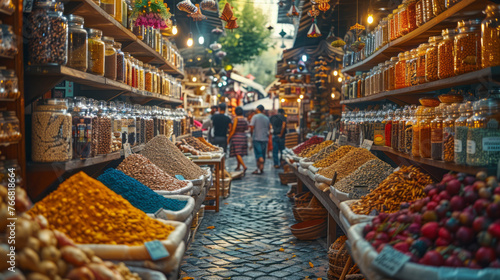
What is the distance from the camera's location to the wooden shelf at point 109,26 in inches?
106

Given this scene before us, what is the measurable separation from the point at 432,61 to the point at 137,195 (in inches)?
80.5

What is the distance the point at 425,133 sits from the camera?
287 centimetres

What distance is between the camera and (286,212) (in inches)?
244

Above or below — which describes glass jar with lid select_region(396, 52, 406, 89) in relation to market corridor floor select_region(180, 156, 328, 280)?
above

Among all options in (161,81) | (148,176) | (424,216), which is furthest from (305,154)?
(424,216)

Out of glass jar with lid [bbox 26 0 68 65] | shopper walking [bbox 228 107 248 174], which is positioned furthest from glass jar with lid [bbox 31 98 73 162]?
shopper walking [bbox 228 107 248 174]

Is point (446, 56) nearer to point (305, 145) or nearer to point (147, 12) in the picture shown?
point (147, 12)

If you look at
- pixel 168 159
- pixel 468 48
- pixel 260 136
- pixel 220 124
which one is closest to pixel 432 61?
pixel 468 48

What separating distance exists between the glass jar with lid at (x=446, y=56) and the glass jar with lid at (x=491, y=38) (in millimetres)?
376

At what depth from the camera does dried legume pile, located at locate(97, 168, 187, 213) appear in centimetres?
259

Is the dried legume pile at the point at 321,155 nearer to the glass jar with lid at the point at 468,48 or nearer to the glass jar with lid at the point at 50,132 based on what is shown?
the glass jar with lid at the point at 468,48

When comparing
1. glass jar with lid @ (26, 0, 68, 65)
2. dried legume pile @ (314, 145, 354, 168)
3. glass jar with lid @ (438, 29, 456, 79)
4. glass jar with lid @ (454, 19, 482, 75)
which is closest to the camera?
glass jar with lid @ (26, 0, 68, 65)

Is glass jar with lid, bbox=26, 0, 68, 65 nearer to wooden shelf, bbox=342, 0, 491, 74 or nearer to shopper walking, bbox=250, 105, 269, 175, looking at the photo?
wooden shelf, bbox=342, 0, 491, 74

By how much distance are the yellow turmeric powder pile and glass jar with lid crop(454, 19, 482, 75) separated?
70.1 inches
